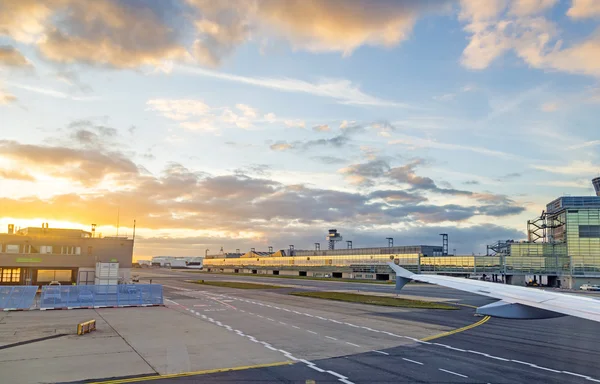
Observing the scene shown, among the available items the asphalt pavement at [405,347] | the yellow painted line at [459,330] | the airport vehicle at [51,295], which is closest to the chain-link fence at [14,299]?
the airport vehicle at [51,295]

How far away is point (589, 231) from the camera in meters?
112

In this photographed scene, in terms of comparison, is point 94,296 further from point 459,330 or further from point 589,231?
point 589,231

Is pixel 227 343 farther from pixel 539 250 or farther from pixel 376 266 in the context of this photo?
pixel 376 266

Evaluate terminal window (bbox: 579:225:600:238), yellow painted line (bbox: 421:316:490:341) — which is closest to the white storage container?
yellow painted line (bbox: 421:316:490:341)

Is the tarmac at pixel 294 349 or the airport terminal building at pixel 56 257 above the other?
the airport terminal building at pixel 56 257

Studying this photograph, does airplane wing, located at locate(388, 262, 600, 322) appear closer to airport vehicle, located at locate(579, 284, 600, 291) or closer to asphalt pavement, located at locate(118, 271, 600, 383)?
asphalt pavement, located at locate(118, 271, 600, 383)

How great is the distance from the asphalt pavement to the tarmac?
6cm

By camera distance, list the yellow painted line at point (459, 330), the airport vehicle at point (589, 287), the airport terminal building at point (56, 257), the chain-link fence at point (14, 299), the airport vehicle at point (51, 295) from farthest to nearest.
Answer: the airport vehicle at point (589, 287), the airport terminal building at point (56, 257), the airport vehicle at point (51, 295), the chain-link fence at point (14, 299), the yellow painted line at point (459, 330)

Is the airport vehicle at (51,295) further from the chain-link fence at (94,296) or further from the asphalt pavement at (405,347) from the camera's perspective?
the asphalt pavement at (405,347)

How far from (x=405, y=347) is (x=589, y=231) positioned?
11110 centimetres

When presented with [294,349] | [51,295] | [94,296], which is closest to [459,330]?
[294,349]

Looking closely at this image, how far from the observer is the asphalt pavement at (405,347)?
1794 centimetres

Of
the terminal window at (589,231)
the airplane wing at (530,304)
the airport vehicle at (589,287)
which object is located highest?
the terminal window at (589,231)

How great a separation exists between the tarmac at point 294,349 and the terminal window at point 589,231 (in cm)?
8840
